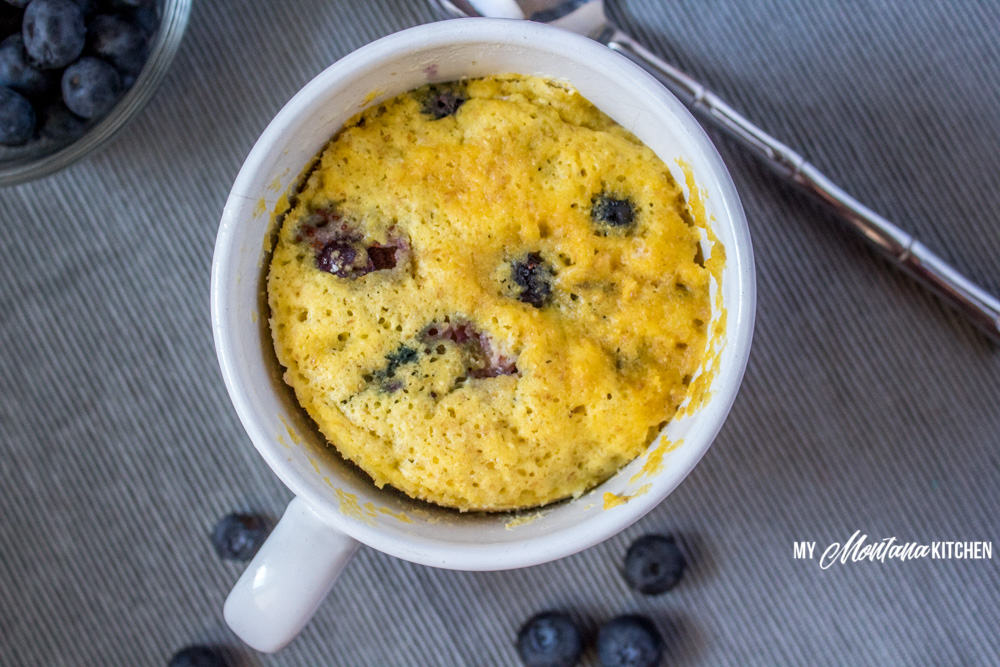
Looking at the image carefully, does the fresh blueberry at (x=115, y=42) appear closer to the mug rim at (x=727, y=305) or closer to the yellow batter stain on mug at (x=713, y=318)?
the mug rim at (x=727, y=305)

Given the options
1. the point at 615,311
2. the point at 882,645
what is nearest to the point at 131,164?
the point at 615,311

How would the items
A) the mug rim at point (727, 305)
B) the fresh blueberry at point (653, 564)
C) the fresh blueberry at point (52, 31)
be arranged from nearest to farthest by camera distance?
the mug rim at point (727, 305) < the fresh blueberry at point (52, 31) < the fresh blueberry at point (653, 564)

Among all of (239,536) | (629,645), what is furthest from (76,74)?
(629,645)

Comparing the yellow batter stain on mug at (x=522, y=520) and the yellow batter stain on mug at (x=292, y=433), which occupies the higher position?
the yellow batter stain on mug at (x=522, y=520)

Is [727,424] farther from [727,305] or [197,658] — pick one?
[197,658]

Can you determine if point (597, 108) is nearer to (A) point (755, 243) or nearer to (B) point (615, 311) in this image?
(B) point (615, 311)

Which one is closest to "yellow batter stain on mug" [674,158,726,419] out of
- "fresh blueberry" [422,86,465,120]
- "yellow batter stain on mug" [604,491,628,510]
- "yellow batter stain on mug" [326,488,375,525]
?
"yellow batter stain on mug" [604,491,628,510]

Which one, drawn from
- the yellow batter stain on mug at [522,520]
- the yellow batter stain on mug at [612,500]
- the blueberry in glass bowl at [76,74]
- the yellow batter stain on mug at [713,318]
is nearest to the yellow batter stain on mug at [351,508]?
the yellow batter stain on mug at [522,520]

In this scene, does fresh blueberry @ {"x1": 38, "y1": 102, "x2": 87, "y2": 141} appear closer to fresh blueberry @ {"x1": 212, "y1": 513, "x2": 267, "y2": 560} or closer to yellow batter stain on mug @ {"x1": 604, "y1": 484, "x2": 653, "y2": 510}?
fresh blueberry @ {"x1": 212, "y1": 513, "x2": 267, "y2": 560}
